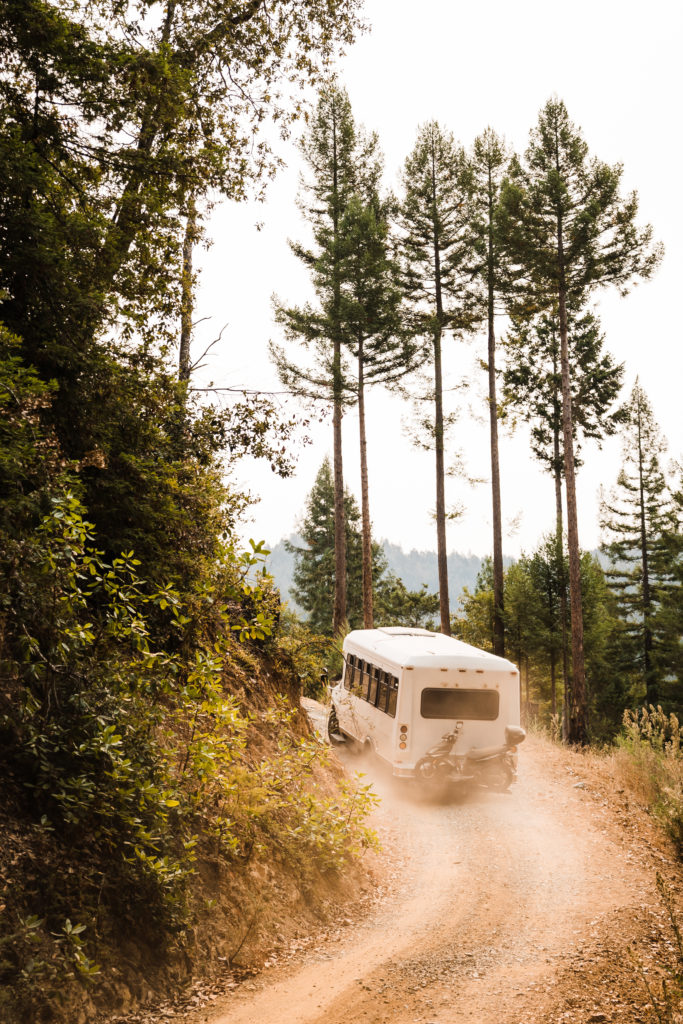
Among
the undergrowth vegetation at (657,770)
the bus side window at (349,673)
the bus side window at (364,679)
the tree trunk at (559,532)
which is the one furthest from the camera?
the tree trunk at (559,532)

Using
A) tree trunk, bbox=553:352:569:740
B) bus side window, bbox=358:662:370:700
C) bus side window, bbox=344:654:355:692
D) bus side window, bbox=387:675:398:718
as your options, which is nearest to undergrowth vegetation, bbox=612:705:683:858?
bus side window, bbox=387:675:398:718

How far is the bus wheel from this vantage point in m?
15.0

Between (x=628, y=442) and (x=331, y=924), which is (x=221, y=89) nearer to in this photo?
(x=331, y=924)

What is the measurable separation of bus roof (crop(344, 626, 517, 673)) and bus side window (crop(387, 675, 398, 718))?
0.37m

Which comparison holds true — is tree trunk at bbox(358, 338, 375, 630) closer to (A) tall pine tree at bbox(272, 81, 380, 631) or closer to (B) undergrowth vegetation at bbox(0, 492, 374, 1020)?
(A) tall pine tree at bbox(272, 81, 380, 631)

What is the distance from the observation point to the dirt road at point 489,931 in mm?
5391

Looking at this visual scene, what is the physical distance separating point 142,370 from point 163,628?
3626 millimetres

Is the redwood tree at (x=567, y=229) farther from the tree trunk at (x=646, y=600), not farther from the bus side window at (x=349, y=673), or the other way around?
the tree trunk at (x=646, y=600)

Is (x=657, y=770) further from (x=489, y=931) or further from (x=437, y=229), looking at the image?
(x=437, y=229)

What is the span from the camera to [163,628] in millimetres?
8180

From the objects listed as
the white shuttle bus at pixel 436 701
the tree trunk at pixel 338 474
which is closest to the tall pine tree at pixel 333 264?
the tree trunk at pixel 338 474

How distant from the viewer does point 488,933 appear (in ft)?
22.8

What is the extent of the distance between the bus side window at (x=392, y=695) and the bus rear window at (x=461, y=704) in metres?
0.59

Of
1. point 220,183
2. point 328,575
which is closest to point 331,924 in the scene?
point 220,183
